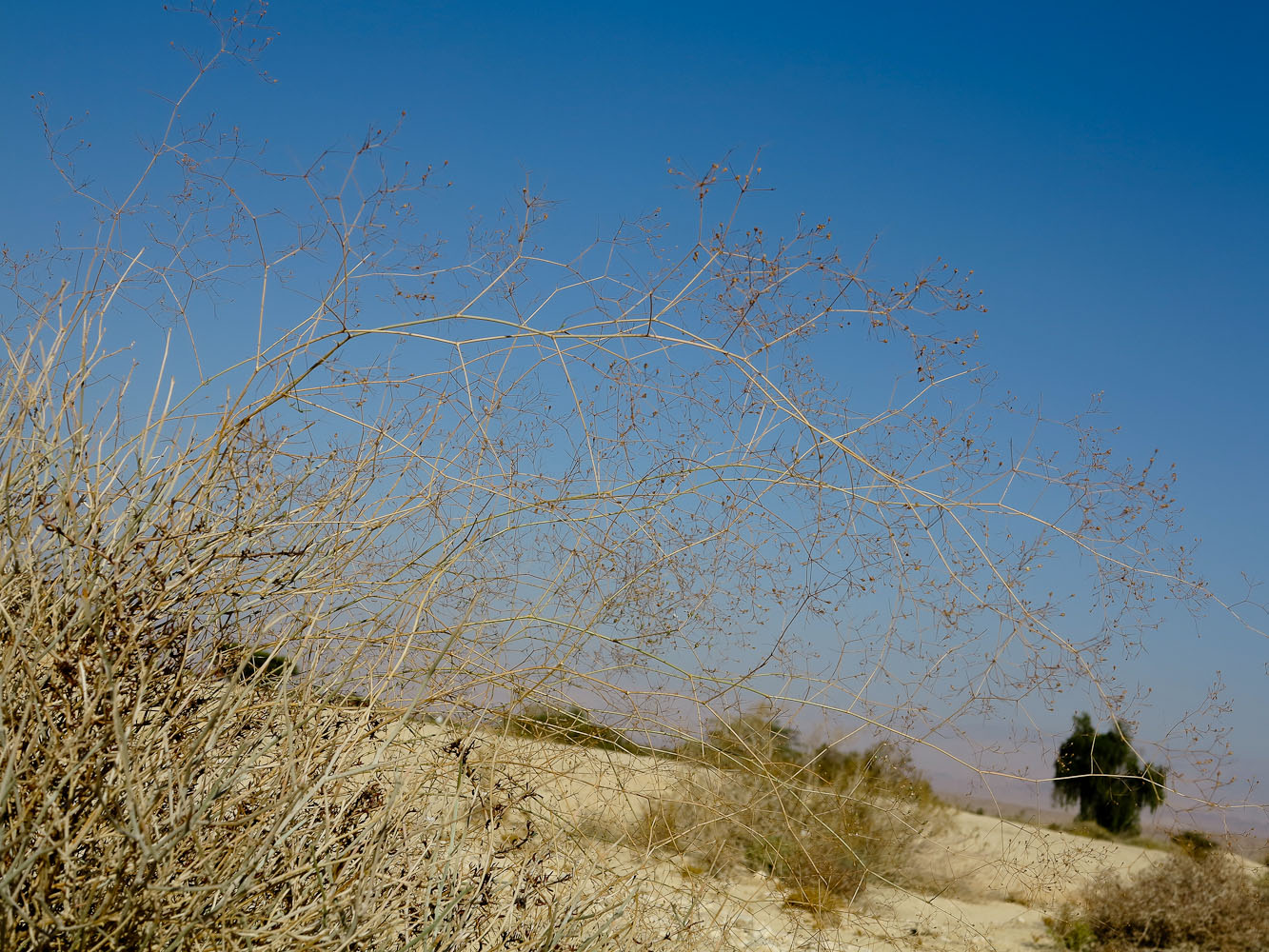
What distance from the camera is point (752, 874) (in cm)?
701

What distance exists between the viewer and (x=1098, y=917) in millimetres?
6449

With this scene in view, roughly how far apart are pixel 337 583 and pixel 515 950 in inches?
39.6

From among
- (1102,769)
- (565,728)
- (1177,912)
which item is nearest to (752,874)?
(1177,912)

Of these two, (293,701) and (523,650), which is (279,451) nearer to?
(293,701)

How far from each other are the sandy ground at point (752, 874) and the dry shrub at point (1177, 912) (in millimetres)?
217

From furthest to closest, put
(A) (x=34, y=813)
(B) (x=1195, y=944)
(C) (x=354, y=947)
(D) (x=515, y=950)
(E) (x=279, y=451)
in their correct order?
1. (B) (x=1195, y=944)
2. (E) (x=279, y=451)
3. (D) (x=515, y=950)
4. (C) (x=354, y=947)
5. (A) (x=34, y=813)

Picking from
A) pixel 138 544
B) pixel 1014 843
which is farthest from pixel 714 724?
pixel 138 544

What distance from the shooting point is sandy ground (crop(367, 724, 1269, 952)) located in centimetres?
268

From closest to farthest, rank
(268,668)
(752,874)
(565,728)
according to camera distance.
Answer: (268,668) → (565,728) → (752,874)

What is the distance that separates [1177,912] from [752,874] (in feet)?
9.82

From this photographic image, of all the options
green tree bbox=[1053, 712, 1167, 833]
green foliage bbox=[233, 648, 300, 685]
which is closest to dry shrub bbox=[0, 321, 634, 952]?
green foliage bbox=[233, 648, 300, 685]

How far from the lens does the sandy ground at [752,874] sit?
105 inches

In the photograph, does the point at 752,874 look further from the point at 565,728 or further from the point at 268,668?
the point at 268,668

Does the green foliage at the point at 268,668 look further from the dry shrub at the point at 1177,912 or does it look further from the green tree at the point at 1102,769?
the dry shrub at the point at 1177,912
